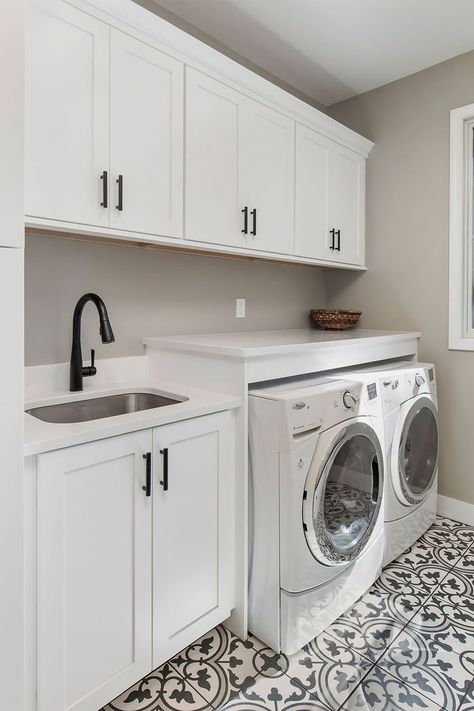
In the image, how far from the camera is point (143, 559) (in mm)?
1386

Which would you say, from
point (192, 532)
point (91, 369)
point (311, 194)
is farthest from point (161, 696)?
point (311, 194)

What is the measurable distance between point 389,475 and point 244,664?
102 centimetres

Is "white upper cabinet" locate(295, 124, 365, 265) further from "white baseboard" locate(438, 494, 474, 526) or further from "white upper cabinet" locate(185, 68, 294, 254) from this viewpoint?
"white baseboard" locate(438, 494, 474, 526)

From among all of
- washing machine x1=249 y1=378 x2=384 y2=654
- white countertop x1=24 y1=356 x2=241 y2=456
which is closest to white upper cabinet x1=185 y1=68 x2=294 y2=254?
white countertop x1=24 y1=356 x2=241 y2=456

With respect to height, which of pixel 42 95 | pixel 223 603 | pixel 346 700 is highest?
pixel 42 95

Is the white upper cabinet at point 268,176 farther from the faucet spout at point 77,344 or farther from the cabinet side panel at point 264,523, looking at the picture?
the cabinet side panel at point 264,523

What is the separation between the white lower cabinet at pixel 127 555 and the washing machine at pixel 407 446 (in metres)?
0.82

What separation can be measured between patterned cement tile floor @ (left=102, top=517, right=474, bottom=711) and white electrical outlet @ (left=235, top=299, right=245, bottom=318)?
60.8 inches

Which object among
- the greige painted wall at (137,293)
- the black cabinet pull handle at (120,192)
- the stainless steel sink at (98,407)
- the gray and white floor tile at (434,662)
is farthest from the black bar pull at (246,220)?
the gray and white floor tile at (434,662)

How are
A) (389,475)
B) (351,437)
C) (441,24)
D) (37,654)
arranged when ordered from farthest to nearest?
(441,24) < (389,475) < (351,437) < (37,654)

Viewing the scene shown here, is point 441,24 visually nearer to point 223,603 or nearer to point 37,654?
point 223,603

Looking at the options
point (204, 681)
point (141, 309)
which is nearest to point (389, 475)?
point (204, 681)

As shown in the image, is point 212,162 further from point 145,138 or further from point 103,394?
point 103,394

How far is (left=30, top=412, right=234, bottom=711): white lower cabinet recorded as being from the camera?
119cm
